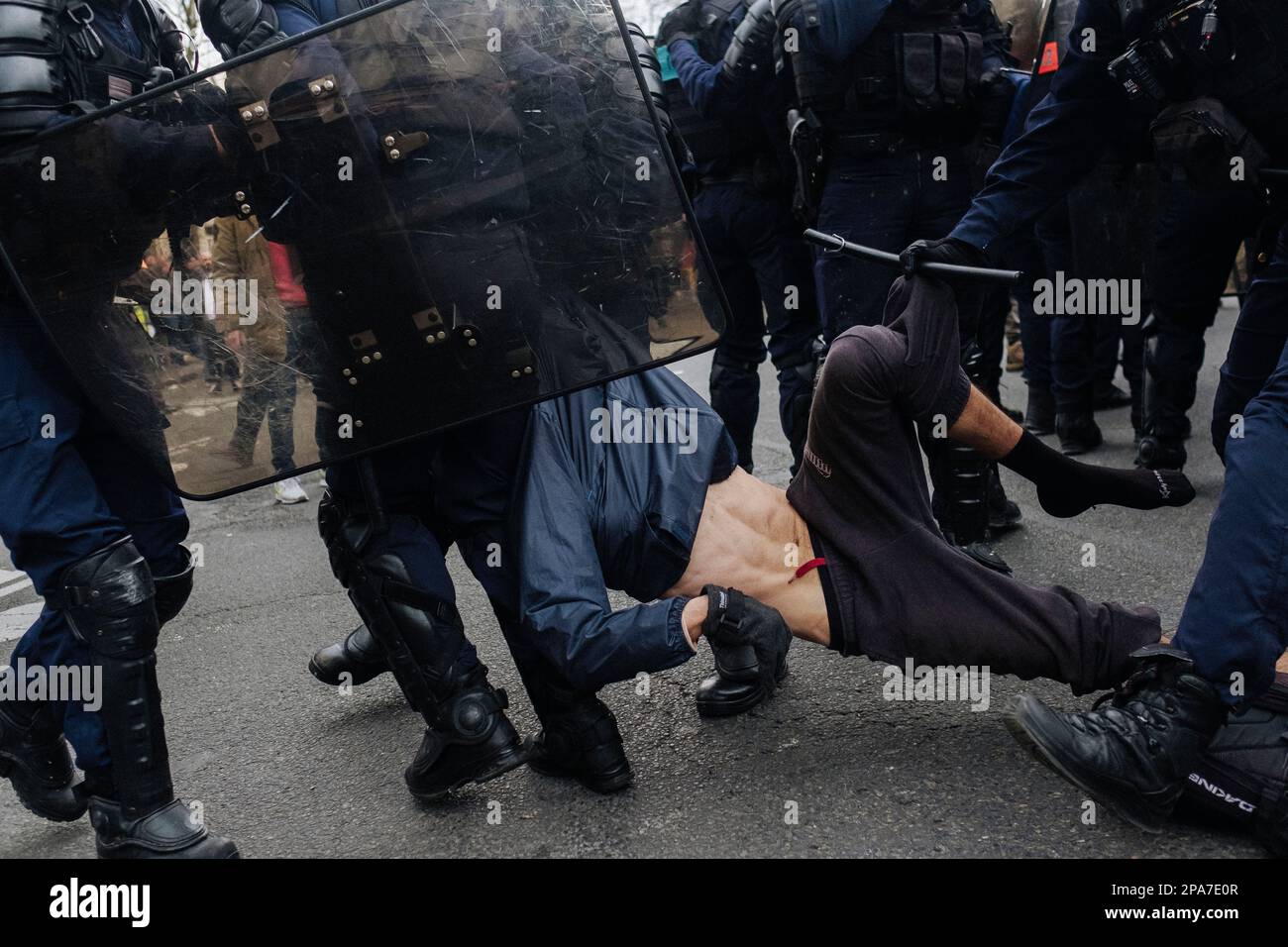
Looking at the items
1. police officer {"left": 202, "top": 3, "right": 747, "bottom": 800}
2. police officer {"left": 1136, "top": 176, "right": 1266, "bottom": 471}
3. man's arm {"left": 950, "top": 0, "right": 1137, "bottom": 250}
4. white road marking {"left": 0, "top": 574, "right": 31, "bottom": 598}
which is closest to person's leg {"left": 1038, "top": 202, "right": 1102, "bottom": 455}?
police officer {"left": 1136, "top": 176, "right": 1266, "bottom": 471}

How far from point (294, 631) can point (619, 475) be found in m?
1.75

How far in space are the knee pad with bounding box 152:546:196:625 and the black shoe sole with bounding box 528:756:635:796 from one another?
881mm

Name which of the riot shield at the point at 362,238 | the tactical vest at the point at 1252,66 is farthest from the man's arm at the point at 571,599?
the tactical vest at the point at 1252,66

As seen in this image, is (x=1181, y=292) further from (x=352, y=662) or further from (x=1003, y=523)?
→ (x=352, y=662)

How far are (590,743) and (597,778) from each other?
7 centimetres

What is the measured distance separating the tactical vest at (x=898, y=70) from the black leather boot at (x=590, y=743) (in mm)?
1983

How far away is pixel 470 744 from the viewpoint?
94.8 inches

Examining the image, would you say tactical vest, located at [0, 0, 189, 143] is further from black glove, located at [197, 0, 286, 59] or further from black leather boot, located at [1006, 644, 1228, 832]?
black leather boot, located at [1006, 644, 1228, 832]

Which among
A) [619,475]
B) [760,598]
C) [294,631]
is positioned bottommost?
[294,631]

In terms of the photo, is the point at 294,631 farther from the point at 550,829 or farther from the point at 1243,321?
the point at 1243,321

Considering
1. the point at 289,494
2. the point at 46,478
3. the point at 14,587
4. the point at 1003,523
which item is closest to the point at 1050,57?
the point at 1003,523

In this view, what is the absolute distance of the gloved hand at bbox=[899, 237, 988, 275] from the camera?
2506 millimetres
